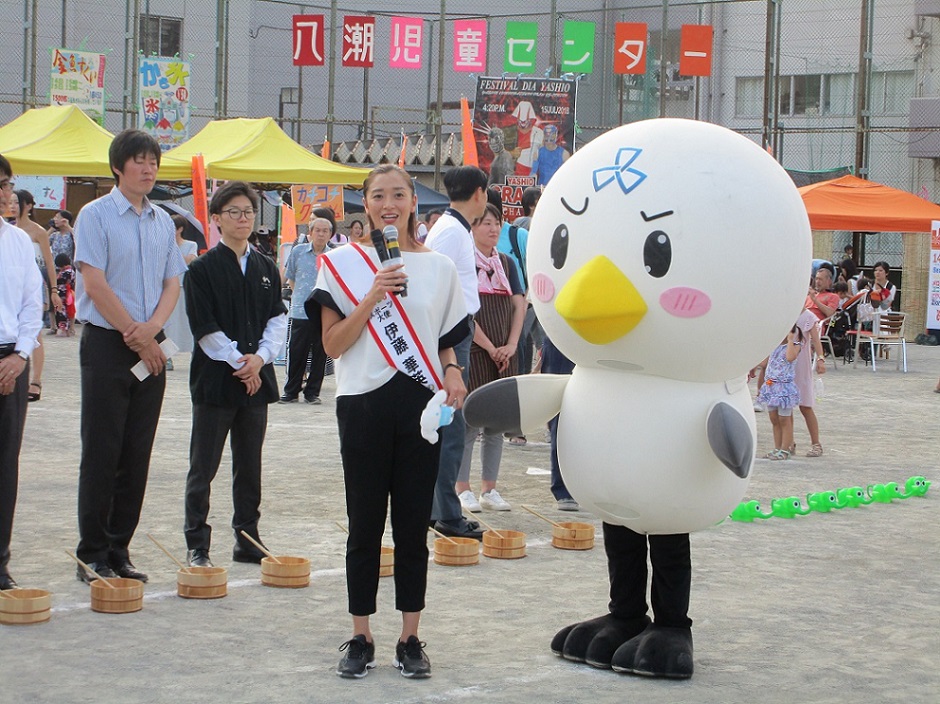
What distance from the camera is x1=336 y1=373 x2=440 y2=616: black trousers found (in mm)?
4430

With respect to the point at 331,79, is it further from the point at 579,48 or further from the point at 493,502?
the point at 493,502

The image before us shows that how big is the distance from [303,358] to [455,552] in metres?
6.15

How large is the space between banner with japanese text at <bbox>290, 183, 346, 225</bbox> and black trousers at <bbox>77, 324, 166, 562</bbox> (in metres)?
11.5

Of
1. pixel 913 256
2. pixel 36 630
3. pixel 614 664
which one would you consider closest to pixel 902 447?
pixel 614 664

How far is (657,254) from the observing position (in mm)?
4301

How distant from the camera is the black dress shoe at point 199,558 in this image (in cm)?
587

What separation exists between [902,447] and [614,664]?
268 inches

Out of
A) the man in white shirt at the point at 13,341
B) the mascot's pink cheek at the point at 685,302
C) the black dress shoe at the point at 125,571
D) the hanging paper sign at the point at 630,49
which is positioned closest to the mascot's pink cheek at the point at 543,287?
the mascot's pink cheek at the point at 685,302

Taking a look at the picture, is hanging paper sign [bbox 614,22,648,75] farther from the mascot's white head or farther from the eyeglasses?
the mascot's white head

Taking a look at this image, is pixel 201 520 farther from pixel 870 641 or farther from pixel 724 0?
pixel 724 0

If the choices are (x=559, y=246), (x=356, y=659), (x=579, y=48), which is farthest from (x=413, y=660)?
(x=579, y=48)

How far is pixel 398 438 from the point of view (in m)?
4.46

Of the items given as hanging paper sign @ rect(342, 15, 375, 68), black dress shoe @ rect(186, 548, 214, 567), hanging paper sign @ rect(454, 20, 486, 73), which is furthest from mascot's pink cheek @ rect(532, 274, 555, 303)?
hanging paper sign @ rect(454, 20, 486, 73)

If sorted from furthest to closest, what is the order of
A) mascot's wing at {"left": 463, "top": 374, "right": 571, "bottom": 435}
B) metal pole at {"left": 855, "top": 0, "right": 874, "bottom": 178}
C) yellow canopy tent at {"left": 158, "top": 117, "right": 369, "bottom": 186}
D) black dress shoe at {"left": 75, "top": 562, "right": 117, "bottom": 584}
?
metal pole at {"left": 855, "top": 0, "right": 874, "bottom": 178}
yellow canopy tent at {"left": 158, "top": 117, "right": 369, "bottom": 186}
black dress shoe at {"left": 75, "top": 562, "right": 117, "bottom": 584}
mascot's wing at {"left": 463, "top": 374, "right": 571, "bottom": 435}
